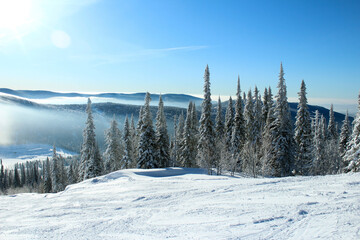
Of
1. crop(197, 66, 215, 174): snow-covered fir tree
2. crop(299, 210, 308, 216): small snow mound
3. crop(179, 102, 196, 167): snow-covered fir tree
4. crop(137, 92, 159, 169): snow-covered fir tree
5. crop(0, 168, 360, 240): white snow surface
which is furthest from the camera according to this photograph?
crop(179, 102, 196, 167): snow-covered fir tree

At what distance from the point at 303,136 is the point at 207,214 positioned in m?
30.6

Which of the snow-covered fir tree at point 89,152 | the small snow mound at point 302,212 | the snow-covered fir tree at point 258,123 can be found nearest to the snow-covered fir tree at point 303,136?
the snow-covered fir tree at point 258,123

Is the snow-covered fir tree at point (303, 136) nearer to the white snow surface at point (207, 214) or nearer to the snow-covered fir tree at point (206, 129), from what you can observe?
the snow-covered fir tree at point (206, 129)

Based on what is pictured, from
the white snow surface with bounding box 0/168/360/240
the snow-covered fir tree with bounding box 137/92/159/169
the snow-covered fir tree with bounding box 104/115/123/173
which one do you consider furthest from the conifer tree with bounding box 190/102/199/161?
the white snow surface with bounding box 0/168/360/240

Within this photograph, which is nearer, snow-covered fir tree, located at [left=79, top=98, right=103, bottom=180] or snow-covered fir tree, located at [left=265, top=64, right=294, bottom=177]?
snow-covered fir tree, located at [left=265, top=64, right=294, bottom=177]

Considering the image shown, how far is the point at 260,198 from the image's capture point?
10.2 metres

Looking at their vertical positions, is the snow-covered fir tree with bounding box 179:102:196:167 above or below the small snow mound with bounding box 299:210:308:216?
below

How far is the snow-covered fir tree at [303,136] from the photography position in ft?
110

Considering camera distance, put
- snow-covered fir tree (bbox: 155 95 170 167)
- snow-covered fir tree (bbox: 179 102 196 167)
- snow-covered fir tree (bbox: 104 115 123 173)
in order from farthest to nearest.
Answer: snow-covered fir tree (bbox: 104 115 123 173), snow-covered fir tree (bbox: 179 102 196 167), snow-covered fir tree (bbox: 155 95 170 167)

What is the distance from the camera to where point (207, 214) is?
8.95 m

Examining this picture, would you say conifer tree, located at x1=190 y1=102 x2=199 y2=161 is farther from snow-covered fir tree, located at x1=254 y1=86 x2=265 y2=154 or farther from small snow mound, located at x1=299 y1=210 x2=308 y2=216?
small snow mound, located at x1=299 y1=210 x2=308 y2=216

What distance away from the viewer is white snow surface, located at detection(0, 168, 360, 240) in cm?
705

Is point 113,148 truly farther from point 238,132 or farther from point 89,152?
point 238,132

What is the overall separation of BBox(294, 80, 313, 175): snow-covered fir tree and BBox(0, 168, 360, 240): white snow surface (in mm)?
23233
